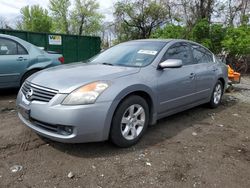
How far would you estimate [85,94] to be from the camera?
323 cm

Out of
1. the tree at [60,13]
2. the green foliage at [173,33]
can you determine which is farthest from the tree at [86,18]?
the green foliage at [173,33]

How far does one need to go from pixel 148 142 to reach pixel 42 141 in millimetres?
1483

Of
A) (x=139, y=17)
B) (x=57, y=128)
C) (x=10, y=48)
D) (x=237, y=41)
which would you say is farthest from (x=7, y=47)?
(x=139, y=17)

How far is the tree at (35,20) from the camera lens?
152ft

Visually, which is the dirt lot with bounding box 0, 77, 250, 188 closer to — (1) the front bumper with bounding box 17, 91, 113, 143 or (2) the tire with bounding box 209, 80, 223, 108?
(1) the front bumper with bounding box 17, 91, 113, 143

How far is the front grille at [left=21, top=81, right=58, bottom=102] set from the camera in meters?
3.29

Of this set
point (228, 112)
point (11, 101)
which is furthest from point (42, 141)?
point (228, 112)

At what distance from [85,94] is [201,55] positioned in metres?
3.12

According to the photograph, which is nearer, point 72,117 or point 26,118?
point 72,117

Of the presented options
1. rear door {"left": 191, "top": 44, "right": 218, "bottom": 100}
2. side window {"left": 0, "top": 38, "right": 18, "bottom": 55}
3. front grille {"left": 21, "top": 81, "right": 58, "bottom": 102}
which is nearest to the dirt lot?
front grille {"left": 21, "top": 81, "right": 58, "bottom": 102}

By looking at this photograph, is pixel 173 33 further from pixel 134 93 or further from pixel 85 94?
pixel 85 94

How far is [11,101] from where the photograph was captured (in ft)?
19.7

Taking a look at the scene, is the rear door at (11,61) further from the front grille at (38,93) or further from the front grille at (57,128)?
the front grille at (57,128)

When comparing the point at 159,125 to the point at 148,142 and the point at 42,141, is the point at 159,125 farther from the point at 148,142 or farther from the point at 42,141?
the point at 42,141
